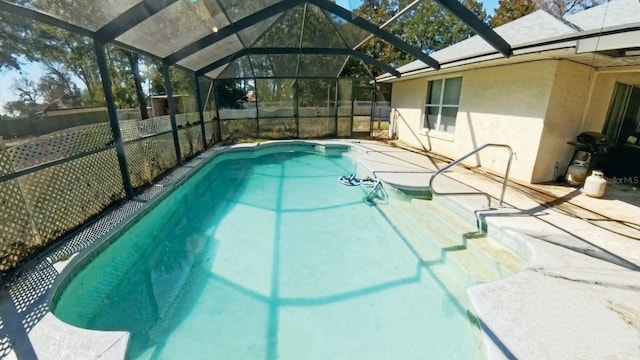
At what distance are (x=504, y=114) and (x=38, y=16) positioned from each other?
8.16 meters

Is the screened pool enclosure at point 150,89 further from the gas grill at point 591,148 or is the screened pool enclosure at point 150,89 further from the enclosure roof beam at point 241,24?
the gas grill at point 591,148

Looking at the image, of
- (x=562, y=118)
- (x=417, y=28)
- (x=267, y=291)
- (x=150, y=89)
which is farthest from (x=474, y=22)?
(x=417, y=28)

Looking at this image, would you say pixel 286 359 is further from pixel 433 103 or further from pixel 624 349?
pixel 433 103

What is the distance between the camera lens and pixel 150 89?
13.8 metres

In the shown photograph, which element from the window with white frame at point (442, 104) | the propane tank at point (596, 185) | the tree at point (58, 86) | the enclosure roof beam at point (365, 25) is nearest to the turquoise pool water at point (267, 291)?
the propane tank at point (596, 185)

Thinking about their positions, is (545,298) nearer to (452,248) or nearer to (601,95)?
(452,248)

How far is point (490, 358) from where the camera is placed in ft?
6.62

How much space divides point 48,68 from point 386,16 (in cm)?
2264

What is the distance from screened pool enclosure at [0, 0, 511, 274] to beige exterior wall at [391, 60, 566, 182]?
1.01 m

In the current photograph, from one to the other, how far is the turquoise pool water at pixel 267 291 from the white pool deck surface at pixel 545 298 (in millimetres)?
363

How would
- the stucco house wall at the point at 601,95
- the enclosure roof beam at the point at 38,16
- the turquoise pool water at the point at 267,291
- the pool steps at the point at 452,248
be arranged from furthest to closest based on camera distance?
1. the stucco house wall at the point at 601,95
2. the pool steps at the point at 452,248
3. the enclosure roof beam at the point at 38,16
4. the turquoise pool water at the point at 267,291

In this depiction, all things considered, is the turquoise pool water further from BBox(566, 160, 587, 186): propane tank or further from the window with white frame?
the window with white frame

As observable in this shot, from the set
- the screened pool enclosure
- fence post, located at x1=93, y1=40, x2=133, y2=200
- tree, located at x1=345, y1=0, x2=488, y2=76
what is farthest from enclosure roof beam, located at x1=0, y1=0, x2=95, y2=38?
tree, located at x1=345, y1=0, x2=488, y2=76

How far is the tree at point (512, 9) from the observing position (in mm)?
21641
